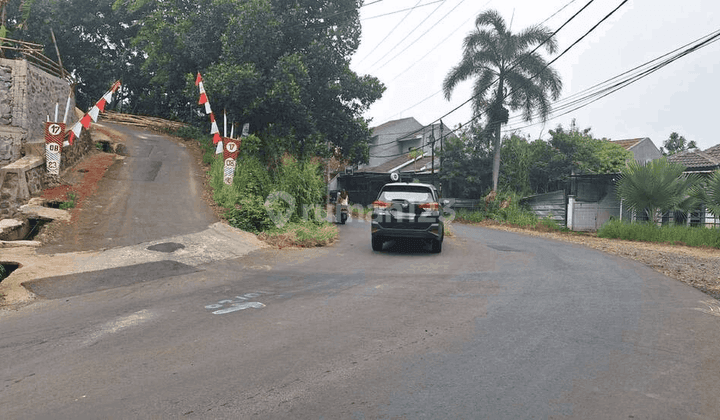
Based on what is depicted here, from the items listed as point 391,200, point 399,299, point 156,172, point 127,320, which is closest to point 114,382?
point 127,320

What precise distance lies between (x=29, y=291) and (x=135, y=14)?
3586 centimetres

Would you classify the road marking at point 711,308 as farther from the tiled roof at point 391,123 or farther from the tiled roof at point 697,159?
the tiled roof at point 391,123

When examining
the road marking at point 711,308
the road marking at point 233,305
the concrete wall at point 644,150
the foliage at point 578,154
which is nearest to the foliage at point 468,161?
the foliage at point 578,154

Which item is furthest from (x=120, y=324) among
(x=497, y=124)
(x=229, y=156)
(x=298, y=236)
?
(x=497, y=124)

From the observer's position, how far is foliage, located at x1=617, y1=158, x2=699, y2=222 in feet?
60.2

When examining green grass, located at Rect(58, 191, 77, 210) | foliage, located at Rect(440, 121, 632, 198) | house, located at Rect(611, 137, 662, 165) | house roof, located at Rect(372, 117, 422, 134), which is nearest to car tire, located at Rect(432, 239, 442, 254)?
green grass, located at Rect(58, 191, 77, 210)

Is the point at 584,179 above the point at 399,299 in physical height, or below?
above

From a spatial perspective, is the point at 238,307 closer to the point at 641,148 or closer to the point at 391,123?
the point at 641,148

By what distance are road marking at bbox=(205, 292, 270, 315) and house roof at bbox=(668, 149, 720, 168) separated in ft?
75.8

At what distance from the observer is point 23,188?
12961 millimetres

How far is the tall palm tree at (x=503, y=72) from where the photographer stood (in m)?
26.7

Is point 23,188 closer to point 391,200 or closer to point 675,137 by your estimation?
point 391,200

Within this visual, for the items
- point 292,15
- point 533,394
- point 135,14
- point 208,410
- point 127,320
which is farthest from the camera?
point 135,14

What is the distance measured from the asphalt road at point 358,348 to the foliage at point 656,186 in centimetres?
1135
